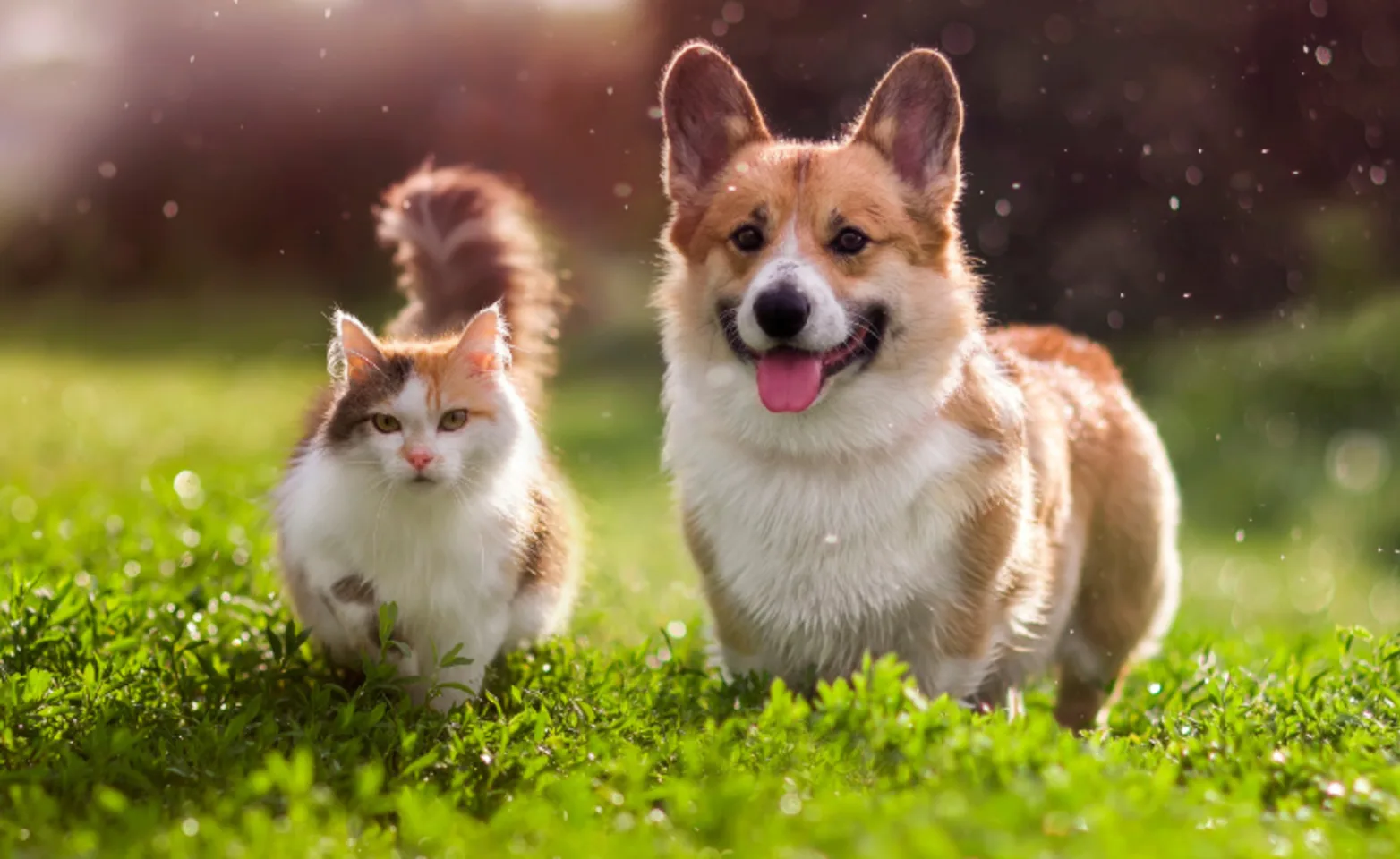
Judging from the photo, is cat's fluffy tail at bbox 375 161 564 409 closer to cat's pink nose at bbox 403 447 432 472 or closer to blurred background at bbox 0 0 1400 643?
cat's pink nose at bbox 403 447 432 472

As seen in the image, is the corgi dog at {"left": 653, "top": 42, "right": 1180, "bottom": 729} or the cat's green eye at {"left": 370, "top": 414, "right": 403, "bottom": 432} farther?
the corgi dog at {"left": 653, "top": 42, "right": 1180, "bottom": 729}

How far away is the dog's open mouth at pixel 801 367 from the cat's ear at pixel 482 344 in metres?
0.63

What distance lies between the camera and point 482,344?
12.2 feet

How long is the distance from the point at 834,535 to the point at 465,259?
4.84 ft

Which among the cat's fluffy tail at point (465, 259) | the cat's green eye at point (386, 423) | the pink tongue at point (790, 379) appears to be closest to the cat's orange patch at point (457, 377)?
the cat's green eye at point (386, 423)

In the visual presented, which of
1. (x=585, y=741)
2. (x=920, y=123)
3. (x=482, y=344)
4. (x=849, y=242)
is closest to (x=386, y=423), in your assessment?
(x=482, y=344)

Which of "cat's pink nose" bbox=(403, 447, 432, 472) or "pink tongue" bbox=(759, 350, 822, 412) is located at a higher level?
"pink tongue" bbox=(759, 350, 822, 412)

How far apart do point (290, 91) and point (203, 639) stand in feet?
31.6

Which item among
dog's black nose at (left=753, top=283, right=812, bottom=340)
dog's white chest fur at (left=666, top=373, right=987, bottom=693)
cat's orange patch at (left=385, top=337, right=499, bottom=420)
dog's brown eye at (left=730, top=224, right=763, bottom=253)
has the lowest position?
dog's white chest fur at (left=666, top=373, right=987, bottom=693)

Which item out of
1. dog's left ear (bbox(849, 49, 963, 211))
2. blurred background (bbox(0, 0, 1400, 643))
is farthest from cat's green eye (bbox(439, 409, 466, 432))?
blurred background (bbox(0, 0, 1400, 643))

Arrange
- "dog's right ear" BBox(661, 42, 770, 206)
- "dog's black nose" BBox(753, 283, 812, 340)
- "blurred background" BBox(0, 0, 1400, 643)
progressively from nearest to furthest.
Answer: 1. "dog's black nose" BBox(753, 283, 812, 340)
2. "dog's right ear" BBox(661, 42, 770, 206)
3. "blurred background" BBox(0, 0, 1400, 643)

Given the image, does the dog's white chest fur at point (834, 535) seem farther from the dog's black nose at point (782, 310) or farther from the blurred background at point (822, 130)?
the blurred background at point (822, 130)

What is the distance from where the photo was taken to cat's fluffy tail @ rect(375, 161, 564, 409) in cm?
442

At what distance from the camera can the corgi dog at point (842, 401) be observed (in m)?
3.75
